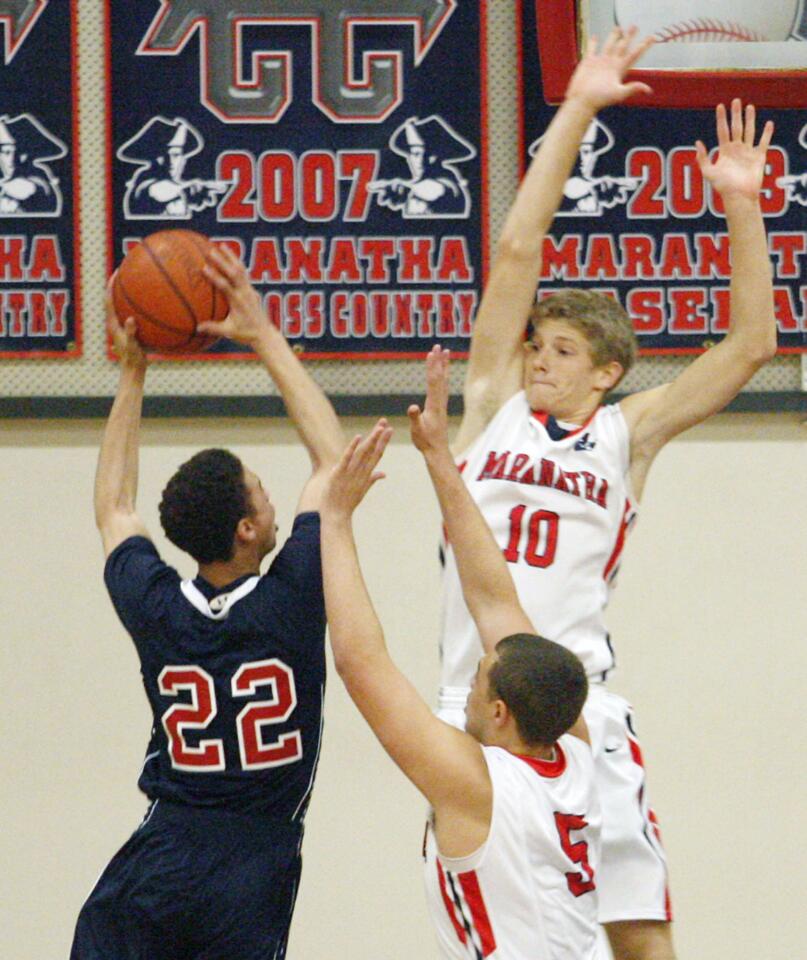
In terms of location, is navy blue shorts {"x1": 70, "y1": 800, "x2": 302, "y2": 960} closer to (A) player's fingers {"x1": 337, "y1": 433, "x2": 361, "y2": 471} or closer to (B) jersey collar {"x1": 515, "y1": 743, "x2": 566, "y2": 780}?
(B) jersey collar {"x1": 515, "y1": 743, "x2": 566, "y2": 780}

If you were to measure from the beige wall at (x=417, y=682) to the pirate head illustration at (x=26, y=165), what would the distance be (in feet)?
2.70

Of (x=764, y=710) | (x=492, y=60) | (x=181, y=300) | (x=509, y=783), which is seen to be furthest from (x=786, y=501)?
(x=509, y=783)

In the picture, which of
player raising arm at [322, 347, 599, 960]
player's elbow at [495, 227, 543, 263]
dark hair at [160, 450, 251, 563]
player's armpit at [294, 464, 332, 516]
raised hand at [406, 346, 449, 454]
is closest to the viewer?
player raising arm at [322, 347, 599, 960]

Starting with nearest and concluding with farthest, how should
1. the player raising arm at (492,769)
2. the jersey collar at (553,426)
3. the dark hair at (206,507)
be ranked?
the player raising arm at (492,769) → the dark hair at (206,507) → the jersey collar at (553,426)

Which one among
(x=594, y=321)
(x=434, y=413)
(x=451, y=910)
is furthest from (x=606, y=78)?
(x=451, y=910)

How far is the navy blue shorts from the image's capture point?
3463 millimetres

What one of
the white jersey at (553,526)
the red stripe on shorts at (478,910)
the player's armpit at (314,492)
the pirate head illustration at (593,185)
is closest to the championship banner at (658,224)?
the pirate head illustration at (593,185)

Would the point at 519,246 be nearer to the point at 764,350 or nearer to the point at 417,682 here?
the point at 764,350

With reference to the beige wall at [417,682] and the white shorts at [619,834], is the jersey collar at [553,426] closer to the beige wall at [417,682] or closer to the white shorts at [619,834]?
the white shorts at [619,834]

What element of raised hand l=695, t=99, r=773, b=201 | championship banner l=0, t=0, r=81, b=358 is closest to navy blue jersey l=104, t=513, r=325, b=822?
raised hand l=695, t=99, r=773, b=201

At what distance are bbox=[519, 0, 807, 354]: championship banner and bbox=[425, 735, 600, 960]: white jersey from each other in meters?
2.93

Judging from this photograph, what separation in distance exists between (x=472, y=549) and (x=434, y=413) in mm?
344

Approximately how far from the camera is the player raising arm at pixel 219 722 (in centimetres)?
344

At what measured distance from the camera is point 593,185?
5.65 m
